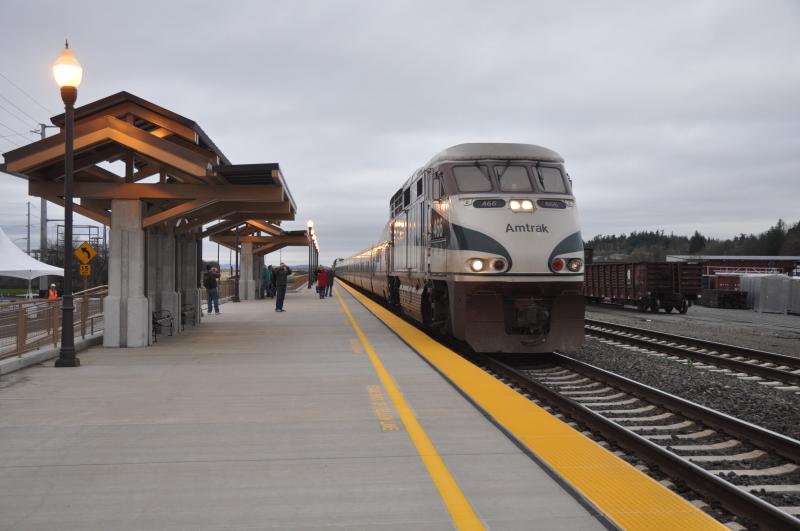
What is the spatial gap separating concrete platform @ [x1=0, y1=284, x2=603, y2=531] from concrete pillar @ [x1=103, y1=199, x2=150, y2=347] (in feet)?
8.92

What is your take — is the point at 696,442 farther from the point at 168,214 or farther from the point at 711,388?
the point at 168,214

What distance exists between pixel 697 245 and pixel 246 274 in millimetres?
127196

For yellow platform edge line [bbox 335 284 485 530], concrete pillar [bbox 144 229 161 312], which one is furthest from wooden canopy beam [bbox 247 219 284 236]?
yellow platform edge line [bbox 335 284 485 530]

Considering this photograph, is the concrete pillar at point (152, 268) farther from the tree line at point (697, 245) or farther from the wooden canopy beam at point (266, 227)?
the tree line at point (697, 245)

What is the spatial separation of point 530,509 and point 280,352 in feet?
26.3

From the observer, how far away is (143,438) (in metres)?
5.70

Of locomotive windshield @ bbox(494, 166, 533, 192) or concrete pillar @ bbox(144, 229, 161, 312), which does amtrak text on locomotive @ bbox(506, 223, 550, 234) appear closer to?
locomotive windshield @ bbox(494, 166, 533, 192)

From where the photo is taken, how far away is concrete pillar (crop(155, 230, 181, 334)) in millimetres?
14445

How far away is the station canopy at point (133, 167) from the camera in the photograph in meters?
11.2

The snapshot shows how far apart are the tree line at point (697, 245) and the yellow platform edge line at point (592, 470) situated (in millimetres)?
64707

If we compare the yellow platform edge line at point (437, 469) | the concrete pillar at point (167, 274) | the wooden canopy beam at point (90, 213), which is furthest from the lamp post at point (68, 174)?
the yellow platform edge line at point (437, 469)

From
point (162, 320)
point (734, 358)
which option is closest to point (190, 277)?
point (162, 320)

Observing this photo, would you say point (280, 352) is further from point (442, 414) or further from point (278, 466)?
point (278, 466)

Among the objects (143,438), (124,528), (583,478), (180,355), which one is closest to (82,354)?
(180,355)
